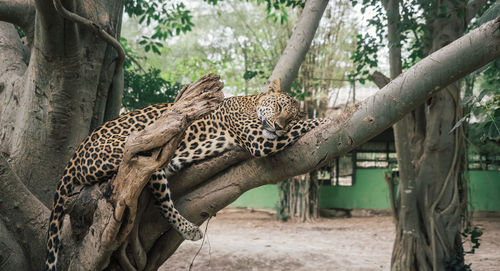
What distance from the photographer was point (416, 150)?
6969mm

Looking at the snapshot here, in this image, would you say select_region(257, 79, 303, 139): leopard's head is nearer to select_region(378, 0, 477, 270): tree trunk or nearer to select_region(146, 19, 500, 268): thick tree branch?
select_region(146, 19, 500, 268): thick tree branch

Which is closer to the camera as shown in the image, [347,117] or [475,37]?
[475,37]

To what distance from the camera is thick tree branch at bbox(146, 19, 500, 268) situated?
8.27 feet

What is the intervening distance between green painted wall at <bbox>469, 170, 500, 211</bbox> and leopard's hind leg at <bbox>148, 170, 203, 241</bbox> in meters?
14.8

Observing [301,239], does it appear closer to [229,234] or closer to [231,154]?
A: [229,234]

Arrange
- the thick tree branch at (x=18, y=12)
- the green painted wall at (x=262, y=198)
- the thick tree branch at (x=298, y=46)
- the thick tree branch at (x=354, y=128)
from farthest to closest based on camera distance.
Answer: the green painted wall at (x=262, y=198) < the thick tree branch at (x=298, y=46) < the thick tree branch at (x=18, y=12) < the thick tree branch at (x=354, y=128)

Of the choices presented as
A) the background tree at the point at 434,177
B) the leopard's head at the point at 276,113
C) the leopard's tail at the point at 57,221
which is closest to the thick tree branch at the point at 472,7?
the background tree at the point at 434,177

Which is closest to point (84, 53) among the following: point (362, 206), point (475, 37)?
point (475, 37)

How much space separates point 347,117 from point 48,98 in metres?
2.65

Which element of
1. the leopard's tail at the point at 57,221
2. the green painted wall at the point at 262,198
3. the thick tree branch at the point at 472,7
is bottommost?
the green painted wall at the point at 262,198

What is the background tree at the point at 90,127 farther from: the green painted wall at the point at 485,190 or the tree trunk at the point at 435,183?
the green painted wall at the point at 485,190

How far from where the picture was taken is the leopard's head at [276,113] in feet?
10.5

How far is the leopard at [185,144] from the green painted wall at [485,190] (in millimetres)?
14511

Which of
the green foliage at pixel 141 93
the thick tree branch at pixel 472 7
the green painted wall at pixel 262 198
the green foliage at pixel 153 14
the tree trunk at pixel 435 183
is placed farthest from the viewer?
the green painted wall at pixel 262 198
